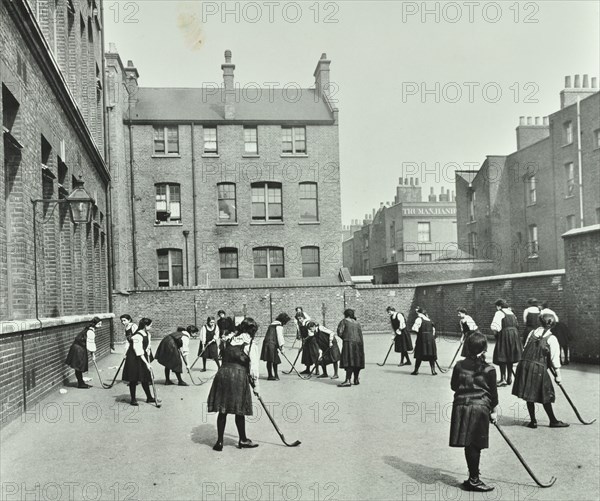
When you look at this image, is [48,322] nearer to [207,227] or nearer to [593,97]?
[207,227]

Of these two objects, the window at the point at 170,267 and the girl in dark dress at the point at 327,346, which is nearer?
the girl in dark dress at the point at 327,346

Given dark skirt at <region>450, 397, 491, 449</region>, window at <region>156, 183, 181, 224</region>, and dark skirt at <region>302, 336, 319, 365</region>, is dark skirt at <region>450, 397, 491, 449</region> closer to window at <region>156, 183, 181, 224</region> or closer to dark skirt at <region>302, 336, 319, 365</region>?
dark skirt at <region>302, 336, 319, 365</region>

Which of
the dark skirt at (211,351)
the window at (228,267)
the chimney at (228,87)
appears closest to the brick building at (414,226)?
the window at (228,267)

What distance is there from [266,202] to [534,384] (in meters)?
29.5

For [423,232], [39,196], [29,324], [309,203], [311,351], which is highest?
[309,203]

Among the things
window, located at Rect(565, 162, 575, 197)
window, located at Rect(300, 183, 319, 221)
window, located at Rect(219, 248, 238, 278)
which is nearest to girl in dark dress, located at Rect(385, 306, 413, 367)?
window, located at Rect(219, 248, 238, 278)

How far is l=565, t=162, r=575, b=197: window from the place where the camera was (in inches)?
1404

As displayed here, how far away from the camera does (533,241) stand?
40250 millimetres

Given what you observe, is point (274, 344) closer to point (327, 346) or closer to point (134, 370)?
point (327, 346)

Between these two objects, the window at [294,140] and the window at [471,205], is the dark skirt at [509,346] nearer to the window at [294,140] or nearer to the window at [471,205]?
the window at [294,140]

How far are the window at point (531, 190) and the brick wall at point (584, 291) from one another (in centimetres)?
2389

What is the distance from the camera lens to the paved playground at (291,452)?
6.67 meters

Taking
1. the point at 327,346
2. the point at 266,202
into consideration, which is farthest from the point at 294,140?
the point at 327,346

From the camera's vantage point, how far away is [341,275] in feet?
121
